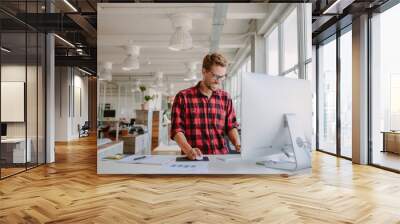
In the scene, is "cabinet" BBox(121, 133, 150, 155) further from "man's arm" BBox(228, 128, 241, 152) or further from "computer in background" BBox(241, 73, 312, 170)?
"computer in background" BBox(241, 73, 312, 170)

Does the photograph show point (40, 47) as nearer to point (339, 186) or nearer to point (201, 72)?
point (201, 72)

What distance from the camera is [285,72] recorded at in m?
4.69

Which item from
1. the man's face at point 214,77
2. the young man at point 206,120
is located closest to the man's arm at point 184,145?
the young man at point 206,120

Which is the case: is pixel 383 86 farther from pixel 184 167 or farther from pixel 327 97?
pixel 184 167

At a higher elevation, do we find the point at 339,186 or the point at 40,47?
the point at 40,47

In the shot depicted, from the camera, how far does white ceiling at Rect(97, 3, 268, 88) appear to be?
4.64 m

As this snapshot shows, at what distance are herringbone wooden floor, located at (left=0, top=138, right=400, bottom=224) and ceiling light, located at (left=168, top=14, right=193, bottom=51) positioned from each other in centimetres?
182

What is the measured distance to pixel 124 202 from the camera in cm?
345

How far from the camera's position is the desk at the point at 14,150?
210 inches

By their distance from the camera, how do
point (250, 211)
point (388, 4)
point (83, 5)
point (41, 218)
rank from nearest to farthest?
point (41, 218)
point (250, 211)
point (388, 4)
point (83, 5)

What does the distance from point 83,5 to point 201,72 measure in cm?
445

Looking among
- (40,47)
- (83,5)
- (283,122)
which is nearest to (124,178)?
(283,122)

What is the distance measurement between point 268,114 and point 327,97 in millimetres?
5696

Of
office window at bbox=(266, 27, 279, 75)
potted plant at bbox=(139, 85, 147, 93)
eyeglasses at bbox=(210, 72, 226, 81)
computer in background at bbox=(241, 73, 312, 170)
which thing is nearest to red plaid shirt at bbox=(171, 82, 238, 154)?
eyeglasses at bbox=(210, 72, 226, 81)
